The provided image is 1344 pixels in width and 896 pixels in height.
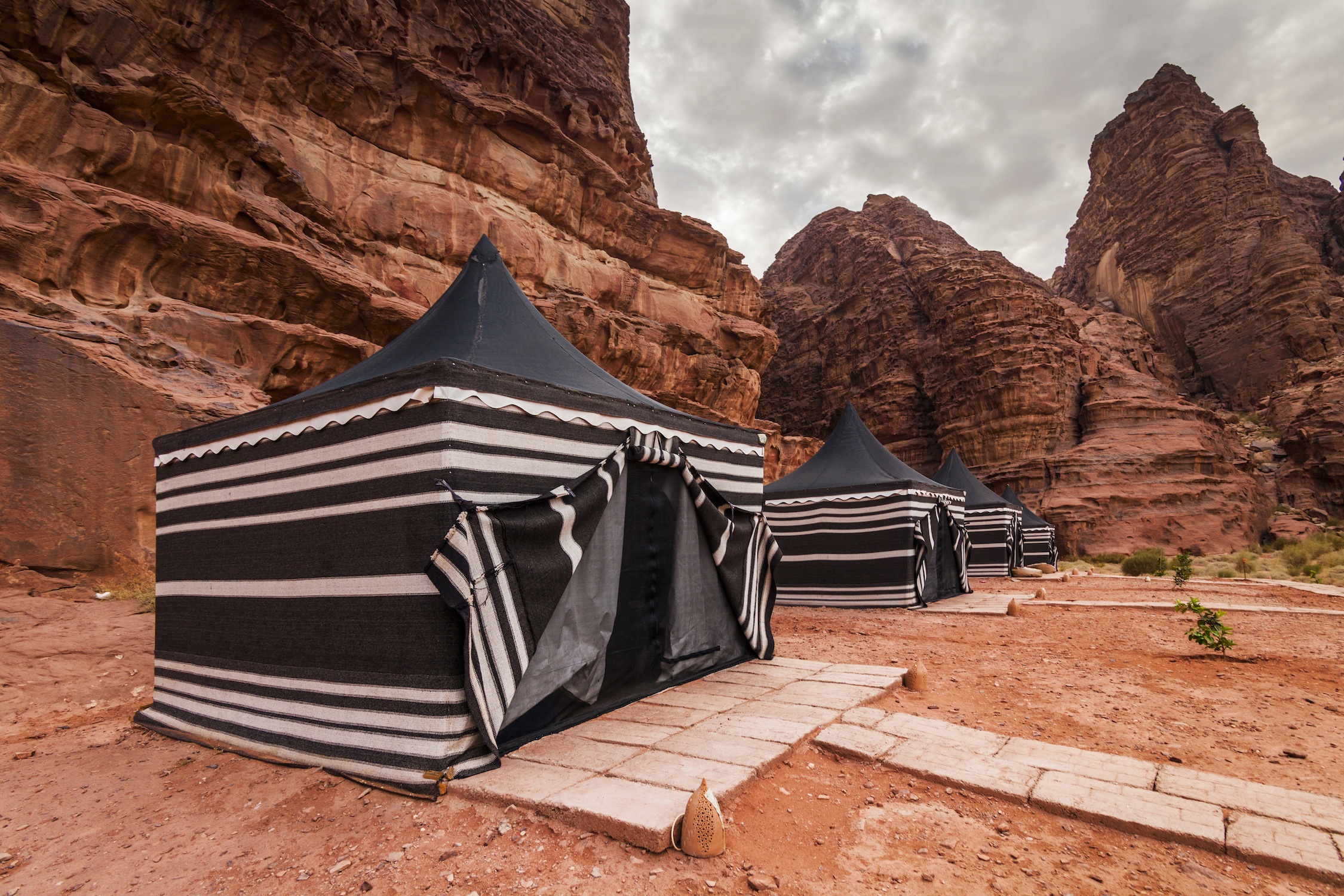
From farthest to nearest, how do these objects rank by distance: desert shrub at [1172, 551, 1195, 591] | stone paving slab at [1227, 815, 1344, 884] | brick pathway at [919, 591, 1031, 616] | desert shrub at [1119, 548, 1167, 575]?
desert shrub at [1119, 548, 1167, 575], desert shrub at [1172, 551, 1195, 591], brick pathway at [919, 591, 1031, 616], stone paving slab at [1227, 815, 1344, 884]

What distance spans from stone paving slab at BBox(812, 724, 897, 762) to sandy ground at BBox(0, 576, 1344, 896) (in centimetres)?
8

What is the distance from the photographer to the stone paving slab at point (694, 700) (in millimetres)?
4180

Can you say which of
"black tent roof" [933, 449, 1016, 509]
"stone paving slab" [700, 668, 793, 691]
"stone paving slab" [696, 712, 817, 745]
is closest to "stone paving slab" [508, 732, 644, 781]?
"stone paving slab" [696, 712, 817, 745]

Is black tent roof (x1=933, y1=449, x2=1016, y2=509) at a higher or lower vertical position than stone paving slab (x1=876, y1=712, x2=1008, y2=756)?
higher

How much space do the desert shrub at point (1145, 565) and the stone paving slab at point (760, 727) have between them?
67.6 feet

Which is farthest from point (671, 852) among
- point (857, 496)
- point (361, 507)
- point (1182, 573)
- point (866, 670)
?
point (1182, 573)

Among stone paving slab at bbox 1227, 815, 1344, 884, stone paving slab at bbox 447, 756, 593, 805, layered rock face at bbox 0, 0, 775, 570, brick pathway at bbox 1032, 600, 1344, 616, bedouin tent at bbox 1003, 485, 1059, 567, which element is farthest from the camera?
bedouin tent at bbox 1003, 485, 1059, 567

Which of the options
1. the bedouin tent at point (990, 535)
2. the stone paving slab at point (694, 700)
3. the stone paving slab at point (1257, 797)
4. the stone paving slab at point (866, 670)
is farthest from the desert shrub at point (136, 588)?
the bedouin tent at point (990, 535)

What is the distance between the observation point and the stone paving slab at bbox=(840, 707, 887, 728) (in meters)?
3.85

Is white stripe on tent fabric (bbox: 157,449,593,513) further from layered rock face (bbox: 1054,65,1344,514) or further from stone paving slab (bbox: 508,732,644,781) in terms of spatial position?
layered rock face (bbox: 1054,65,1344,514)

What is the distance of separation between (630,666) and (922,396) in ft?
124

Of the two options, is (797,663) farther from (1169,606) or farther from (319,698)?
(1169,606)

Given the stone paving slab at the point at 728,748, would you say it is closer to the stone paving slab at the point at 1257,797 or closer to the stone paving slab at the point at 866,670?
the stone paving slab at the point at 1257,797

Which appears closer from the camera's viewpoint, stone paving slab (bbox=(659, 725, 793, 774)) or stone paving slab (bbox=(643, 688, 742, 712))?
stone paving slab (bbox=(659, 725, 793, 774))
